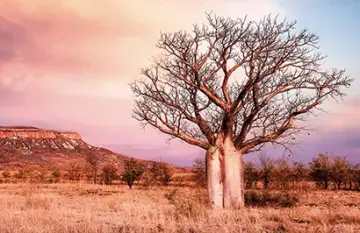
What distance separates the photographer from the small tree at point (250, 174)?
43594 mm

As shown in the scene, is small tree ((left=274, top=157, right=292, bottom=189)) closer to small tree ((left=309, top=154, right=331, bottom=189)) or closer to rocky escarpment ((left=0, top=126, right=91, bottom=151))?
small tree ((left=309, top=154, right=331, bottom=189))

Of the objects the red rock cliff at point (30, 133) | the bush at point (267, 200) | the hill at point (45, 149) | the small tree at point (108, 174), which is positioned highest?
the red rock cliff at point (30, 133)

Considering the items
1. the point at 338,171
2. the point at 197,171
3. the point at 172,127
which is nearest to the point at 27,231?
the point at 172,127

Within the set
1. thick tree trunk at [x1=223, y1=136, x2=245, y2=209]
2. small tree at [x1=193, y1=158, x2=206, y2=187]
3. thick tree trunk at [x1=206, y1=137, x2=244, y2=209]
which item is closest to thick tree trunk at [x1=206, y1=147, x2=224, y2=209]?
thick tree trunk at [x1=206, y1=137, x2=244, y2=209]

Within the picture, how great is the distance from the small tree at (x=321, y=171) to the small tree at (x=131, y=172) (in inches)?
719

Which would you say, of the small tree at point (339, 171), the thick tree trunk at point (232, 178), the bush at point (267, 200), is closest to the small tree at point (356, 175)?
the small tree at point (339, 171)

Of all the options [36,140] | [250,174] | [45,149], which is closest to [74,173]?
[250,174]

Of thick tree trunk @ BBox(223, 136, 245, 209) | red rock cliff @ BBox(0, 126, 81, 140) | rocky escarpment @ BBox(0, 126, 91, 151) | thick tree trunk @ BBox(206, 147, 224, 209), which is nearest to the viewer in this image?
thick tree trunk @ BBox(223, 136, 245, 209)

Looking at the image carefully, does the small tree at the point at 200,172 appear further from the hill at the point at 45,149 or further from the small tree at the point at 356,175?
the hill at the point at 45,149

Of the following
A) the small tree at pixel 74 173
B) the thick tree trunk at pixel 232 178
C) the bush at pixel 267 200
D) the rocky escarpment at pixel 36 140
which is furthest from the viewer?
the rocky escarpment at pixel 36 140

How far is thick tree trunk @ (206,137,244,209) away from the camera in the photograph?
14.1m

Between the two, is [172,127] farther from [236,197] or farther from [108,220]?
[108,220]

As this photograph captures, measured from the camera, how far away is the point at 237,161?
47.2 ft

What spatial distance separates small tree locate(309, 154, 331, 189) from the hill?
80.6 meters
